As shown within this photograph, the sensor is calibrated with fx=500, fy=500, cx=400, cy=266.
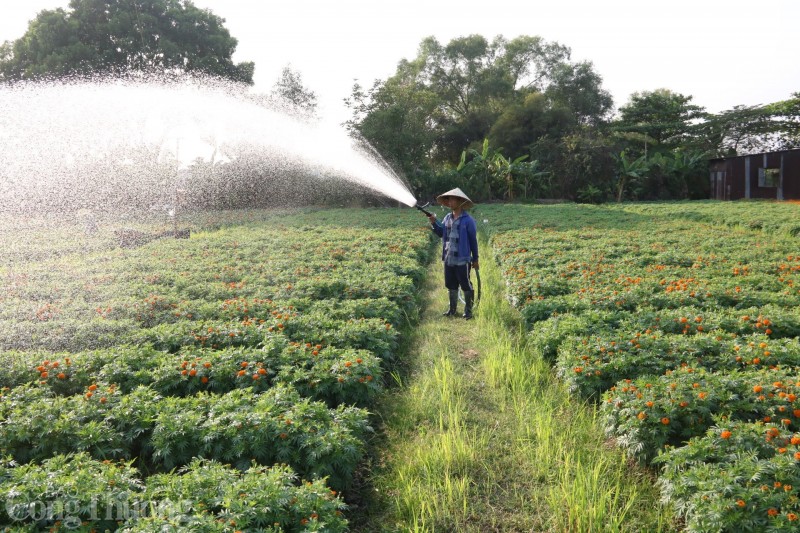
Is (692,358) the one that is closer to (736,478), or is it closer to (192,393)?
(736,478)

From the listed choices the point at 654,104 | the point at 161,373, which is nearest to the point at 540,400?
the point at 161,373

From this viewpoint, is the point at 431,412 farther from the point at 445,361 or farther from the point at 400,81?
the point at 400,81

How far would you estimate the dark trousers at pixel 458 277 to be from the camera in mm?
9414

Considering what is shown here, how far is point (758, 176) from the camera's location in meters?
35.4

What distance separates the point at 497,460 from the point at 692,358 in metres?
2.66

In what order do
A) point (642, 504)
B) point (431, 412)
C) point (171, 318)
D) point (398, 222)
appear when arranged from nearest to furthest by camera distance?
point (642, 504) < point (431, 412) < point (171, 318) < point (398, 222)

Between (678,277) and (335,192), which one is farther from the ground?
(335,192)

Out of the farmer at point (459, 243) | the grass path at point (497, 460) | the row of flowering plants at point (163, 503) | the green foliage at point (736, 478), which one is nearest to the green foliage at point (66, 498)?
the row of flowering plants at point (163, 503)

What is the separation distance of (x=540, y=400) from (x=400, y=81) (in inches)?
2397

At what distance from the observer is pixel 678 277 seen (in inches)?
391

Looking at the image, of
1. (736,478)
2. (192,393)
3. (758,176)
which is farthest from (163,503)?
(758,176)

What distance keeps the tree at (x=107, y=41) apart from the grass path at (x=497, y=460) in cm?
3833

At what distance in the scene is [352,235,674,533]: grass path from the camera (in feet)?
12.8

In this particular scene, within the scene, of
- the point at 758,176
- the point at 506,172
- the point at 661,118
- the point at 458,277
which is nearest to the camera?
the point at 458,277
